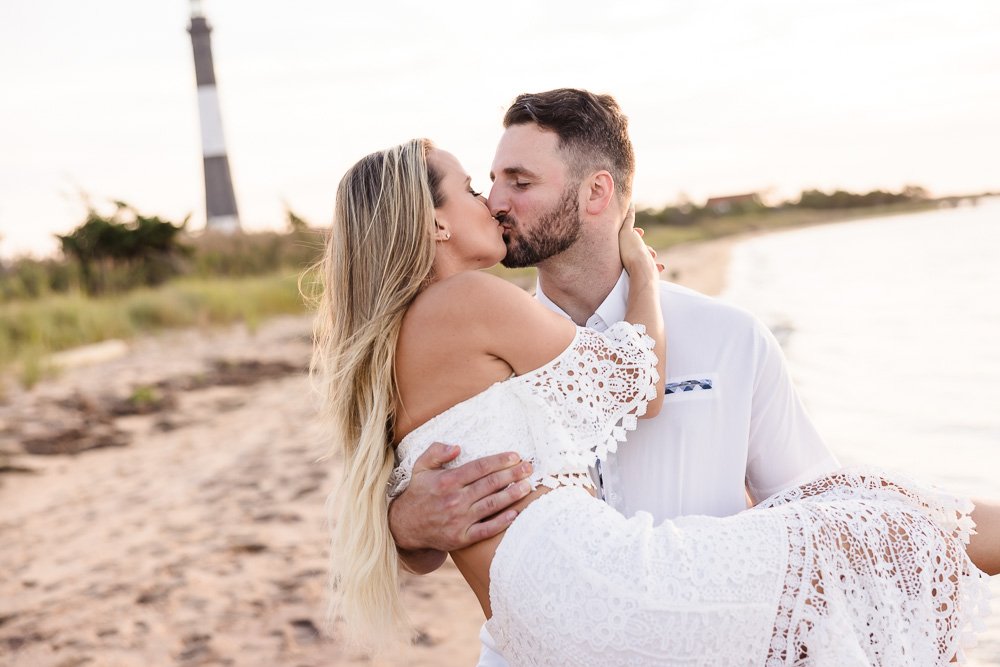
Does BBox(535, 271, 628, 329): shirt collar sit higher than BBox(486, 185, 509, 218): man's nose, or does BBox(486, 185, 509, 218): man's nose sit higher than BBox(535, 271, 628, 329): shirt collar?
BBox(486, 185, 509, 218): man's nose

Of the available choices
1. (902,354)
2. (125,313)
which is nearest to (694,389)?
(902,354)

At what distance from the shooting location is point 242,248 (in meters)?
21.7

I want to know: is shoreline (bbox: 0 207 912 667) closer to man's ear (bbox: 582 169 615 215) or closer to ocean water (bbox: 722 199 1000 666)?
man's ear (bbox: 582 169 615 215)

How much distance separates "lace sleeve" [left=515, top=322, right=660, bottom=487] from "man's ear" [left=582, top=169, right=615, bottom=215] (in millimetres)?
638

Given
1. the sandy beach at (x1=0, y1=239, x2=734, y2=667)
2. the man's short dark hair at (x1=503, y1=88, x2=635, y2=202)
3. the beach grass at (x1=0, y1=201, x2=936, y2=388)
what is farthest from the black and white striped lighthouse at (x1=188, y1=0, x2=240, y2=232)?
the man's short dark hair at (x1=503, y1=88, x2=635, y2=202)

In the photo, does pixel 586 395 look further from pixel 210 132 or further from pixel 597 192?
pixel 210 132

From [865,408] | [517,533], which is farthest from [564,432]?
[865,408]

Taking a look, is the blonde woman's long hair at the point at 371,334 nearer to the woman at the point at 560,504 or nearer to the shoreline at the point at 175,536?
the woman at the point at 560,504

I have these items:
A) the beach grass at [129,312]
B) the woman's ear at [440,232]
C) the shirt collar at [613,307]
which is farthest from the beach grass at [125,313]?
the woman's ear at [440,232]

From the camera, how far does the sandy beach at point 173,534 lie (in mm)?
4387

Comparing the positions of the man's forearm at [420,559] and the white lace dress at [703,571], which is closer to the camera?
the white lace dress at [703,571]

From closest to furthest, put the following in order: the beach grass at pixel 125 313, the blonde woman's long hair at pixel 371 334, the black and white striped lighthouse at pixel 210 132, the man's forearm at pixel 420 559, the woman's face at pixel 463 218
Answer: the blonde woman's long hair at pixel 371 334 → the woman's face at pixel 463 218 → the man's forearm at pixel 420 559 → the beach grass at pixel 125 313 → the black and white striped lighthouse at pixel 210 132

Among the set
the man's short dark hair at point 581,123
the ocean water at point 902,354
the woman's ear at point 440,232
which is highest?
the man's short dark hair at point 581,123

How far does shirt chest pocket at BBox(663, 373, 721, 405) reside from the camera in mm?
3082
